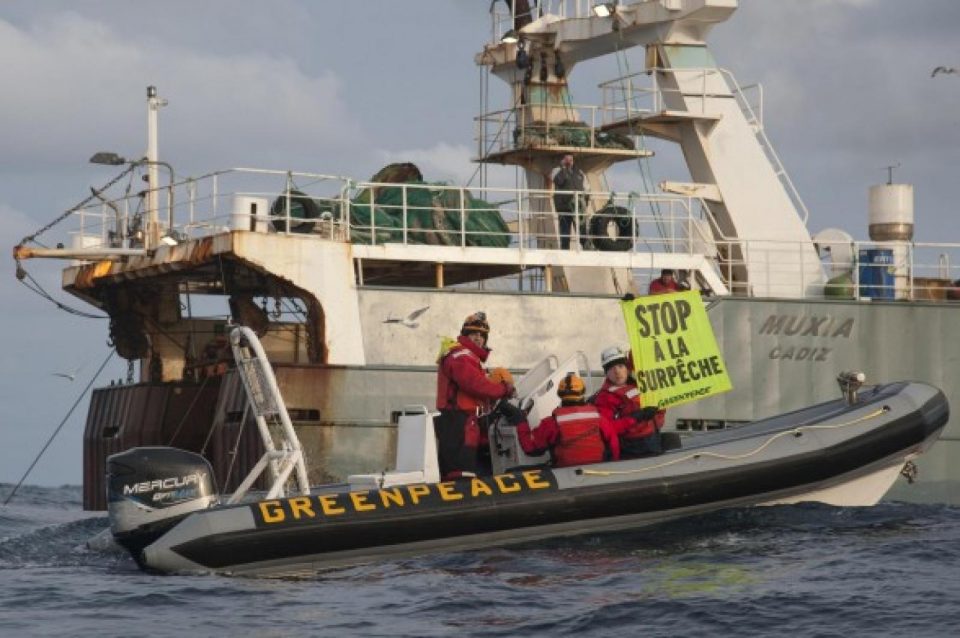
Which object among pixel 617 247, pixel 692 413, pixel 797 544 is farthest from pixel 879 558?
pixel 617 247

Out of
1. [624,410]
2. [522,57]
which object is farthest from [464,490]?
[522,57]

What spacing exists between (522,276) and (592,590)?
11.2m

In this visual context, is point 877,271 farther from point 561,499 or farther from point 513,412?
point 561,499

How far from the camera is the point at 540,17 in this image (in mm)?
26484

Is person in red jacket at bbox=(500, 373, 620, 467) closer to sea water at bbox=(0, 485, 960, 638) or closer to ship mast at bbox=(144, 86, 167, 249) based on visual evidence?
sea water at bbox=(0, 485, 960, 638)

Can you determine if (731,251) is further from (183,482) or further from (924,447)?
(183,482)

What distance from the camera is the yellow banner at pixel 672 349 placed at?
1616 centimetres

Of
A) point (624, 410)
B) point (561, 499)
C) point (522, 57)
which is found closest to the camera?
point (561, 499)

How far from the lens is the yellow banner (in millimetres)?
16156

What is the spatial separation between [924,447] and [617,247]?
6414mm

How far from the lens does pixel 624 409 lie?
1606 centimetres

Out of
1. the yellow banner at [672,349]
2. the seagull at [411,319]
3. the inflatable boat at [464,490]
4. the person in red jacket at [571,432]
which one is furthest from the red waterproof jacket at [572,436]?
the seagull at [411,319]

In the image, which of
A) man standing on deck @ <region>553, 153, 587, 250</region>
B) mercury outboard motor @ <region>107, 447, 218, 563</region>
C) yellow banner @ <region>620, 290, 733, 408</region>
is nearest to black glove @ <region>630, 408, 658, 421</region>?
yellow banner @ <region>620, 290, 733, 408</region>

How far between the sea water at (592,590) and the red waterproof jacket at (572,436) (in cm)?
70
